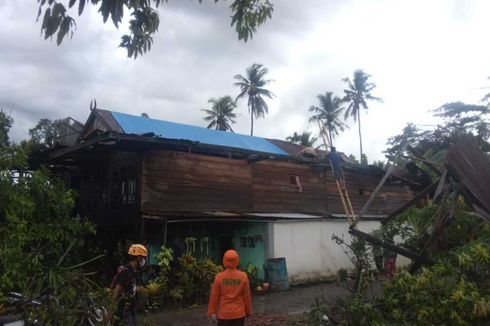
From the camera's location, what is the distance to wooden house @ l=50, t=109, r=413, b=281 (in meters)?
14.8

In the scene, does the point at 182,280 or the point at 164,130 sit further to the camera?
the point at 164,130

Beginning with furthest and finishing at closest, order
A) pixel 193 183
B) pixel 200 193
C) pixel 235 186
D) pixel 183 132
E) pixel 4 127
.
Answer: pixel 183 132 < pixel 235 186 < pixel 200 193 < pixel 193 183 < pixel 4 127

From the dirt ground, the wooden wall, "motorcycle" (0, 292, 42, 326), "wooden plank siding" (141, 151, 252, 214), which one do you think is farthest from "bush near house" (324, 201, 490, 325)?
the wooden wall

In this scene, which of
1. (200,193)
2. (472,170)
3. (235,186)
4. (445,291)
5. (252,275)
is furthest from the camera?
(235,186)

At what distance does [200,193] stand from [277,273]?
153 inches

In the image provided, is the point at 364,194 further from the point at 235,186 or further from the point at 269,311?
the point at 269,311

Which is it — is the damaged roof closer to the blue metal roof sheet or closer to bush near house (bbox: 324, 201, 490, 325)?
the blue metal roof sheet

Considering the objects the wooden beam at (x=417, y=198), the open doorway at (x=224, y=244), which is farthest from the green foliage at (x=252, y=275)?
the wooden beam at (x=417, y=198)

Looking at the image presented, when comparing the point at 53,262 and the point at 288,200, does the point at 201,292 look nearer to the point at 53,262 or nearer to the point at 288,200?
the point at 53,262

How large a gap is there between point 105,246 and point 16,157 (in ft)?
23.8

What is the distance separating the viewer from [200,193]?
1631cm

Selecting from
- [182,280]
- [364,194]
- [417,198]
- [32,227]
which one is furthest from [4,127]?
[364,194]

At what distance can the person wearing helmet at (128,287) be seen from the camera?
5.80 metres

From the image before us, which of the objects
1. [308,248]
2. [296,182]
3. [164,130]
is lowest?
[308,248]
